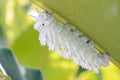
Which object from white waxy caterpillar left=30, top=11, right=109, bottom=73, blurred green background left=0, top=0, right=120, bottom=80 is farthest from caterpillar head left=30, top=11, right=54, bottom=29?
blurred green background left=0, top=0, right=120, bottom=80

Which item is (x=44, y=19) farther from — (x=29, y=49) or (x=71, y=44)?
(x=29, y=49)

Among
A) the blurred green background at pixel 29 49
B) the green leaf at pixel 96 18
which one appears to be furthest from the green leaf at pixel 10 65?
the green leaf at pixel 96 18

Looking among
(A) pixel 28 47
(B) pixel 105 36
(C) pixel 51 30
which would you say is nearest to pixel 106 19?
(B) pixel 105 36


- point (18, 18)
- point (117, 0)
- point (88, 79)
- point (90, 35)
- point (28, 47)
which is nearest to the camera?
point (117, 0)

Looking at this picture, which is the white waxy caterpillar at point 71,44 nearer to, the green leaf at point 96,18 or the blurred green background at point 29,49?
the green leaf at point 96,18

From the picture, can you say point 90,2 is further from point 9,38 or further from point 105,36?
point 9,38

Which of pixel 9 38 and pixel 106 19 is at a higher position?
pixel 106 19
